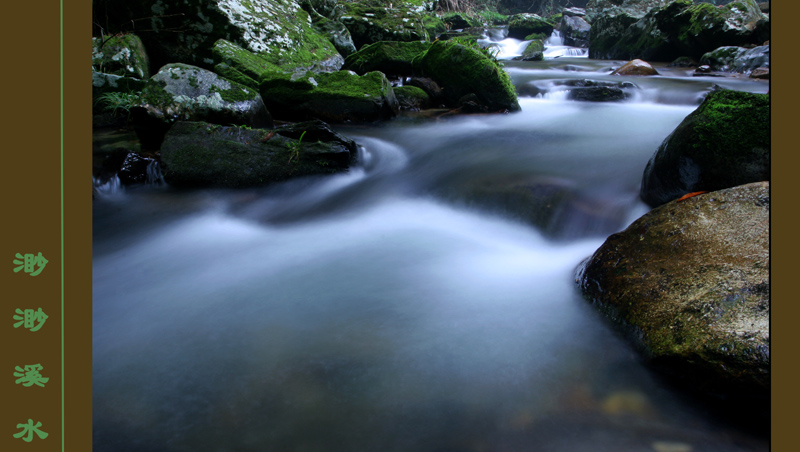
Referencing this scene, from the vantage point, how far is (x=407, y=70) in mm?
9266

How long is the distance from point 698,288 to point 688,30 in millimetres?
A: 14565

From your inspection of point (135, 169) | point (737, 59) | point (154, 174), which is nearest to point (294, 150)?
point (154, 174)

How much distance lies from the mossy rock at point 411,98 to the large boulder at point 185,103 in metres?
3.05

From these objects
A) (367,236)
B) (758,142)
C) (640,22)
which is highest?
(640,22)

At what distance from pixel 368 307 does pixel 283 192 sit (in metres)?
2.39

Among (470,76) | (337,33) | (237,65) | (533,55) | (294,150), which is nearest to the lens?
(294,150)

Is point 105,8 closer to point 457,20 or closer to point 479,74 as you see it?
point 479,74

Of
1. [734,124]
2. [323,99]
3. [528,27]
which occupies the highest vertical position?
[528,27]

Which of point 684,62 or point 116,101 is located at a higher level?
point 684,62

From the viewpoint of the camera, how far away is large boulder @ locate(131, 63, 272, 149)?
5.25 metres

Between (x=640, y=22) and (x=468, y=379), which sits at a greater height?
(x=640, y=22)

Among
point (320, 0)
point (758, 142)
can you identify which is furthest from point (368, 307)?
point (320, 0)

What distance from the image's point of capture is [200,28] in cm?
792

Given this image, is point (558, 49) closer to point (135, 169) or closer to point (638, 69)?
point (638, 69)
